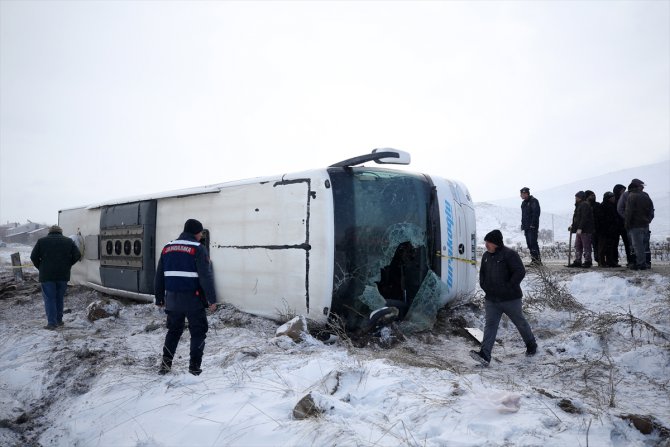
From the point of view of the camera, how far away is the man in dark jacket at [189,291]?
12.9ft

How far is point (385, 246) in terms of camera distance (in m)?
5.45

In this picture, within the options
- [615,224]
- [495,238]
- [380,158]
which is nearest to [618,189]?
[615,224]

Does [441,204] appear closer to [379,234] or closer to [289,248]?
[379,234]

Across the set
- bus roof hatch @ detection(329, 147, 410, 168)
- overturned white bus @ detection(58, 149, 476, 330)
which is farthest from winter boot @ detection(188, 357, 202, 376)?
bus roof hatch @ detection(329, 147, 410, 168)

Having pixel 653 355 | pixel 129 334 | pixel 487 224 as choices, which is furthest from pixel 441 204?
pixel 487 224

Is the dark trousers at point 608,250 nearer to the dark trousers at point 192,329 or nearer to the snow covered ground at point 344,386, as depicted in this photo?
the snow covered ground at point 344,386

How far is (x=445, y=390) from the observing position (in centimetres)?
318

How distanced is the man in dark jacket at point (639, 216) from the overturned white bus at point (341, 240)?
3320 millimetres

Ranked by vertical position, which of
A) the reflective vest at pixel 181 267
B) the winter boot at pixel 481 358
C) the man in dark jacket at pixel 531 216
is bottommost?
the winter boot at pixel 481 358

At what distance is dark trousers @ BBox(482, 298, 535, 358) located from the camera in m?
4.65

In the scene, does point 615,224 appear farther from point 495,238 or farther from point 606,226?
point 495,238

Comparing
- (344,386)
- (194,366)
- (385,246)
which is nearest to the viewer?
(344,386)

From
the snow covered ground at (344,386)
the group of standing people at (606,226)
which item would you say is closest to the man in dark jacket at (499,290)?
the snow covered ground at (344,386)

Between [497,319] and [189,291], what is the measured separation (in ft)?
11.4
